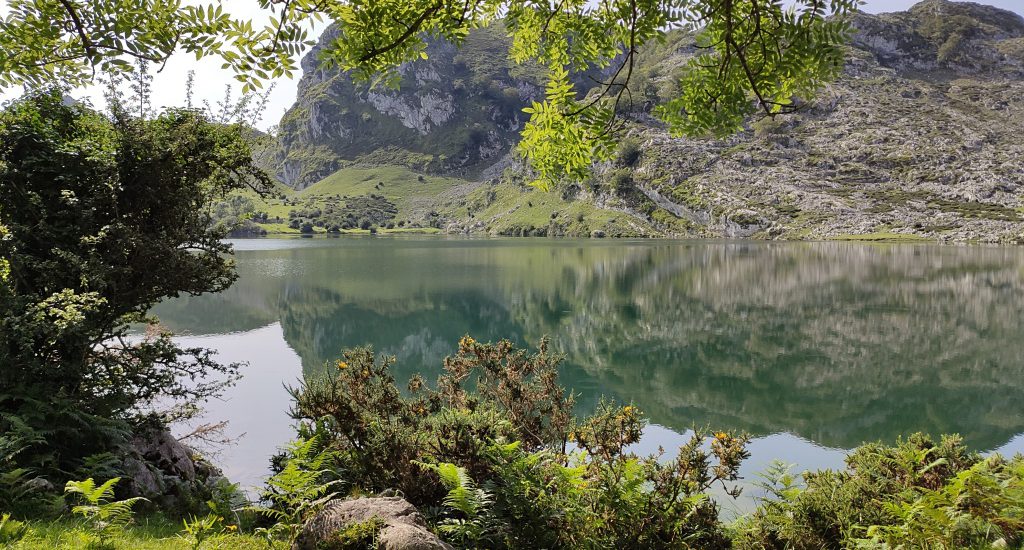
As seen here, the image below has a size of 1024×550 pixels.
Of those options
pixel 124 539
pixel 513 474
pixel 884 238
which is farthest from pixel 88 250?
pixel 884 238

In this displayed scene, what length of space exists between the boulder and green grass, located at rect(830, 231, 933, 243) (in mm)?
149229

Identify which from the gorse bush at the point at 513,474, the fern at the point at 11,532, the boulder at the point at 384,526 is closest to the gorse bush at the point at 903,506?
the gorse bush at the point at 513,474

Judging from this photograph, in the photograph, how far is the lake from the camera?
1791 cm

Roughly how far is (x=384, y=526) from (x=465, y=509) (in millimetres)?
951

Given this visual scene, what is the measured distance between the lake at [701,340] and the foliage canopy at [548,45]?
11.1 meters

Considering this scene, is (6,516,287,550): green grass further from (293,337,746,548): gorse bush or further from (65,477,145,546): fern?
(293,337,746,548): gorse bush

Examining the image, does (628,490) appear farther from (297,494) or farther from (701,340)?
(701,340)

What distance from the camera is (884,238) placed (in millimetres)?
126250

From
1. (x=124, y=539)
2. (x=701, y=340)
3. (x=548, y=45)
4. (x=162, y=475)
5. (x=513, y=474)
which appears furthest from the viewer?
(x=701, y=340)

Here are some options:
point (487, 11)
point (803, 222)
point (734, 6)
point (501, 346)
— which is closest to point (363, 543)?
point (487, 11)

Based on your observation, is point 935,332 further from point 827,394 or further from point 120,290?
point 120,290

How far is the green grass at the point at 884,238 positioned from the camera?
124m

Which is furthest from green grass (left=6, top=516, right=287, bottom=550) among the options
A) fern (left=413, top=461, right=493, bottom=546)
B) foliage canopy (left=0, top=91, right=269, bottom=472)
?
foliage canopy (left=0, top=91, right=269, bottom=472)

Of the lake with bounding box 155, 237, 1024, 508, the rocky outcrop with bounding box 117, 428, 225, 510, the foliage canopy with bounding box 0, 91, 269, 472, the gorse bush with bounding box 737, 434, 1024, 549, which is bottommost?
the lake with bounding box 155, 237, 1024, 508
